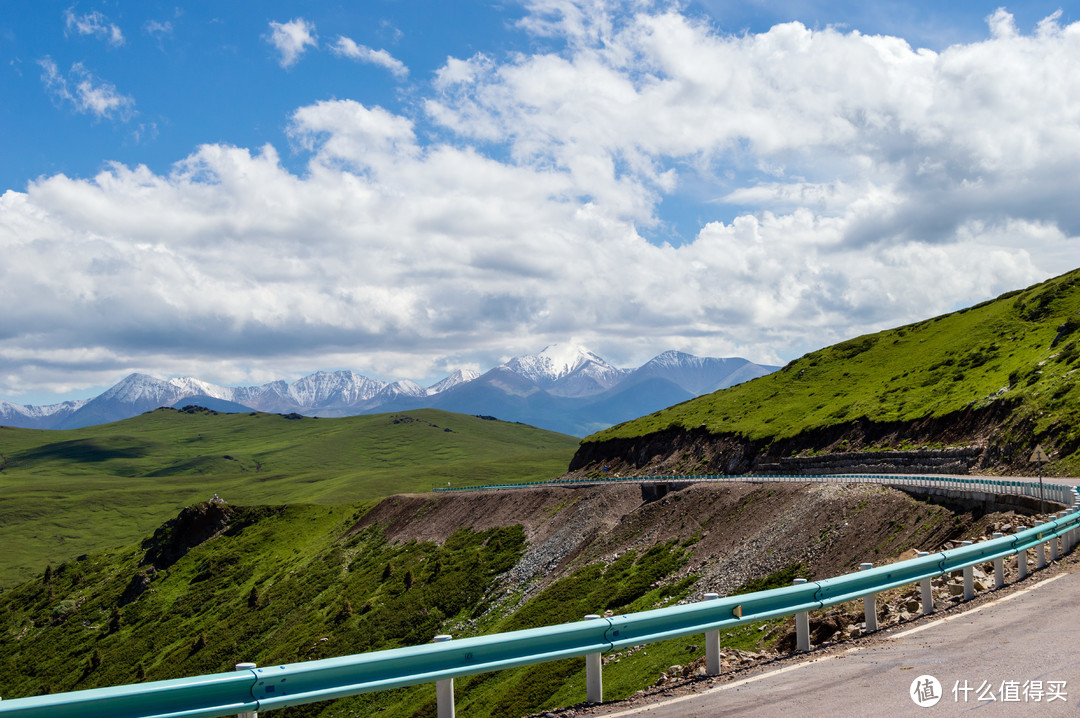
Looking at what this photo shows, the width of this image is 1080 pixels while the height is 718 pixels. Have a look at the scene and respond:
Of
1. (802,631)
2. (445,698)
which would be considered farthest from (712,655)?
(445,698)

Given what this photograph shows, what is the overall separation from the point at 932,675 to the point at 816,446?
74.6 meters

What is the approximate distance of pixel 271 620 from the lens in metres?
77.1

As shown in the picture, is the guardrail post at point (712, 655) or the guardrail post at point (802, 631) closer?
the guardrail post at point (712, 655)

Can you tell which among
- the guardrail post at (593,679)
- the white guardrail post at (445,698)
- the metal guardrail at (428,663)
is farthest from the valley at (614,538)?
the white guardrail post at (445,698)

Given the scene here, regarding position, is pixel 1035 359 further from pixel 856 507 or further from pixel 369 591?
pixel 369 591

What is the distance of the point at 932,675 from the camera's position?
10398 mm

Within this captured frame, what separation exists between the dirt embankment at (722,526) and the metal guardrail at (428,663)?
21839 mm

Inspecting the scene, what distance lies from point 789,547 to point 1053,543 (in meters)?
21.8

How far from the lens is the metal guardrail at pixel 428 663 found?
7.29 meters

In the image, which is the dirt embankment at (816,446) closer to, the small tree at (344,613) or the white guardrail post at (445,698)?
the small tree at (344,613)

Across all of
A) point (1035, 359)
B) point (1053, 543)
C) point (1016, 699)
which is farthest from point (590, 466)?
point (1016, 699)

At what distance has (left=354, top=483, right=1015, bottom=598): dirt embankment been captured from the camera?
3719 cm

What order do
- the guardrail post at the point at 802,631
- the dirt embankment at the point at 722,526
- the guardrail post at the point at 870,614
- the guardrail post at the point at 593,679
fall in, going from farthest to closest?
the dirt embankment at the point at 722,526 < the guardrail post at the point at 870,614 < the guardrail post at the point at 802,631 < the guardrail post at the point at 593,679

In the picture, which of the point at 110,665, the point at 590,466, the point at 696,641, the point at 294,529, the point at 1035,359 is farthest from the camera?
the point at 590,466
